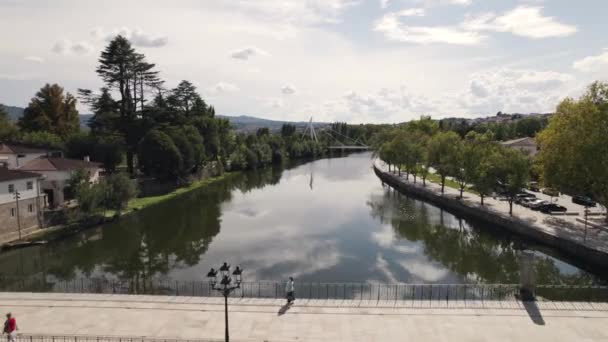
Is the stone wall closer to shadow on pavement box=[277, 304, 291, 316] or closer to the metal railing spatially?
the metal railing

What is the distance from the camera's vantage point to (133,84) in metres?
60.1

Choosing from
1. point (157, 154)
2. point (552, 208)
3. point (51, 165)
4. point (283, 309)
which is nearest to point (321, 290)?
point (283, 309)

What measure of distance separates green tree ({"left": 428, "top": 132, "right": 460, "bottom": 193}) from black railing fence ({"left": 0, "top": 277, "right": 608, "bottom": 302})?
2830cm

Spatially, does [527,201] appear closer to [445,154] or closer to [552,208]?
[552,208]

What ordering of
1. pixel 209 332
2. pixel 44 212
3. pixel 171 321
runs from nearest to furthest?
pixel 209 332, pixel 171 321, pixel 44 212

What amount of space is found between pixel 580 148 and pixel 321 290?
24.9 m

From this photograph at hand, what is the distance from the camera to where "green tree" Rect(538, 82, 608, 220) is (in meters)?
34.3

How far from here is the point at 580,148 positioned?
35.3 m

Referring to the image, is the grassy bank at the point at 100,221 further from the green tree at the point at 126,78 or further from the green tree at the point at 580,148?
the green tree at the point at 580,148

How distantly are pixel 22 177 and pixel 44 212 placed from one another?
3627 mm

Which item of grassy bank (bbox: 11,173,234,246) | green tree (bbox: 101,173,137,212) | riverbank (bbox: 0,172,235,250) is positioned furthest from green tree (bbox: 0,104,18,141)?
green tree (bbox: 101,173,137,212)

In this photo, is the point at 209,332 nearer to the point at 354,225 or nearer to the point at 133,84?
the point at 354,225

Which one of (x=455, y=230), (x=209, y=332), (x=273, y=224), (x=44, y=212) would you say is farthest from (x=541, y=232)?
(x=44, y=212)

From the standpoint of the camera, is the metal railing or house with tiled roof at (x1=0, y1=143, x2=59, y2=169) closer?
the metal railing
